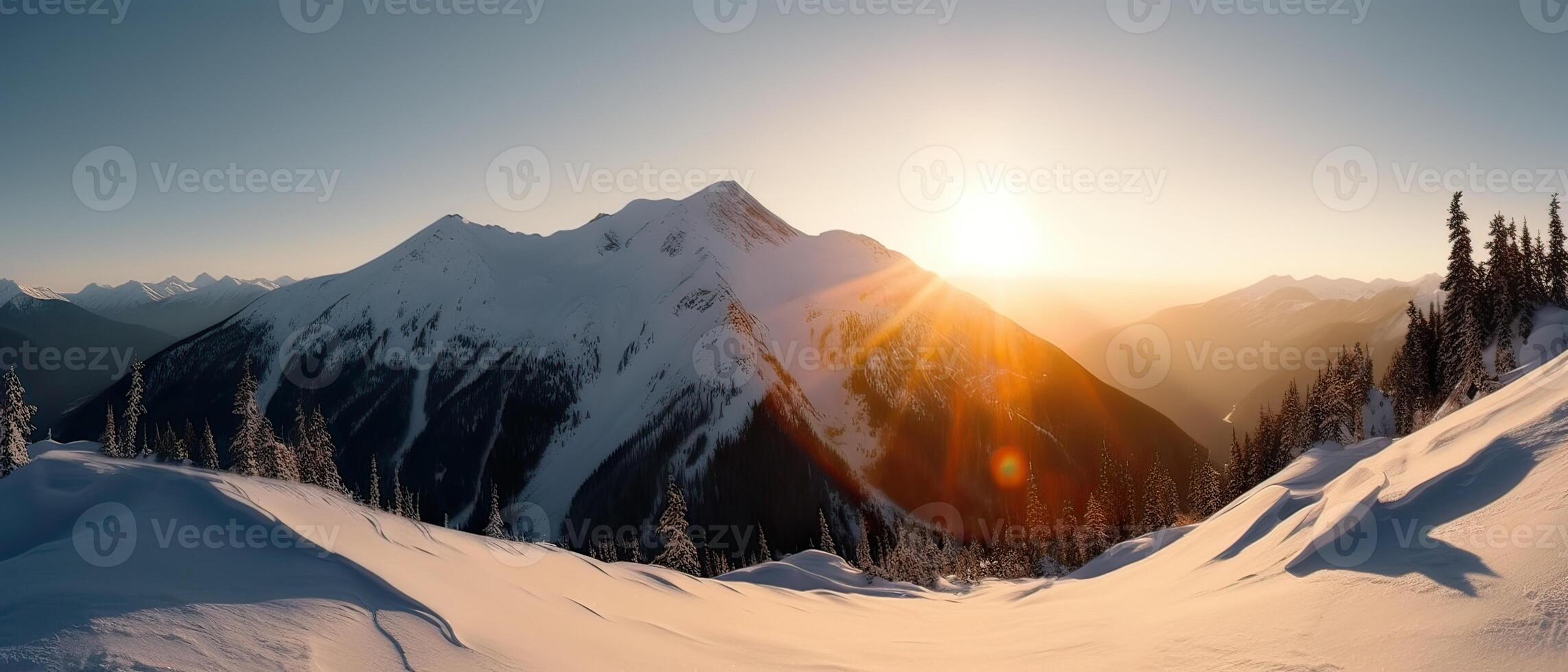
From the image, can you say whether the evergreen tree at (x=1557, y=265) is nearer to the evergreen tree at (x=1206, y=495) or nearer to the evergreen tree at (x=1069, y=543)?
the evergreen tree at (x=1206, y=495)

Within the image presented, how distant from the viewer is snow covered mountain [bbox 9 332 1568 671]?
5.70 m

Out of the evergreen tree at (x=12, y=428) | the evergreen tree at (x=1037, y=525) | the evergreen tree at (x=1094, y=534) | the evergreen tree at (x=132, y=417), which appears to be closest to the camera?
the evergreen tree at (x=12, y=428)

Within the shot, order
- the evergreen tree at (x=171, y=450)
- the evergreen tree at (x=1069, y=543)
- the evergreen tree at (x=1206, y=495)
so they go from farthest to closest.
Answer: the evergreen tree at (x=1069, y=543), the evergreen tree at (x=1206, y=495), the evergreen tree at (x=171, y=450)

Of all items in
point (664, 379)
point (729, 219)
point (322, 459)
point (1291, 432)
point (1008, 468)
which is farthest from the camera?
point (729, 219)

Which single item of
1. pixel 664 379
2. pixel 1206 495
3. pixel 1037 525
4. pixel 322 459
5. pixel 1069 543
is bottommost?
pixel 1069 543

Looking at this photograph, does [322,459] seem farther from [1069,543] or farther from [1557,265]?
[1557,265]

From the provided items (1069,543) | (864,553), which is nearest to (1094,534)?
(1069,543)

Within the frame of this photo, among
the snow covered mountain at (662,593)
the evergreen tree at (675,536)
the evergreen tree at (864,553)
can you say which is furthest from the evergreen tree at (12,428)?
the evergreen tree at (864,553)

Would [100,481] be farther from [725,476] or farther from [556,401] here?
[556,401]

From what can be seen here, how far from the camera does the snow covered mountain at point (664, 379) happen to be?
348 feet

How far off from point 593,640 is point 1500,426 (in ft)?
53.2

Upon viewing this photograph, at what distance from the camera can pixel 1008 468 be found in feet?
411

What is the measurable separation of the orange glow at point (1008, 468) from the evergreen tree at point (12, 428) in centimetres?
12831

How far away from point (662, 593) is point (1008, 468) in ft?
411
